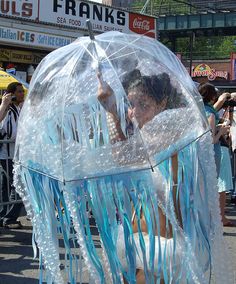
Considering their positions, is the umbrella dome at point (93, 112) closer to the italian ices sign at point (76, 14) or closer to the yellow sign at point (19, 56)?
the italian ices sign at point (76, 14)

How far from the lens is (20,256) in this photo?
19.9 ft

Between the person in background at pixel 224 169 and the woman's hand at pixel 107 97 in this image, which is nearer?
the woman's hand at pixel 107 97

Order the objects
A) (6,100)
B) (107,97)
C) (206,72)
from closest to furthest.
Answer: (107,97) < (6,100) < (206,72)

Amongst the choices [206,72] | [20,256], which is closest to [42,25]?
[20,256]

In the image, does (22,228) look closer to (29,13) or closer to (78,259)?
(78,259)

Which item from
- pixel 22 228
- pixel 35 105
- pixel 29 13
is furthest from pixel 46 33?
pixel 35 105

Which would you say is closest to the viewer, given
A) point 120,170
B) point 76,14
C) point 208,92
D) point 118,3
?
point 120,170

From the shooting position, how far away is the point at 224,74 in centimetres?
5006

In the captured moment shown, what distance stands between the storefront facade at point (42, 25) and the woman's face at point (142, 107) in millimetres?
12840

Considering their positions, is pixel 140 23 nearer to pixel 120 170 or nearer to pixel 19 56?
pixel 19 56

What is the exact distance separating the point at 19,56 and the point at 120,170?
50.7 ft

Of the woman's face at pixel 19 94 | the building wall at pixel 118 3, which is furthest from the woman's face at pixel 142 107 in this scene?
the building wall at pixel 118 3

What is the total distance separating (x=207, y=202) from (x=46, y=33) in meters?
14.3

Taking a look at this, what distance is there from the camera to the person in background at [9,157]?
7.10 meters
